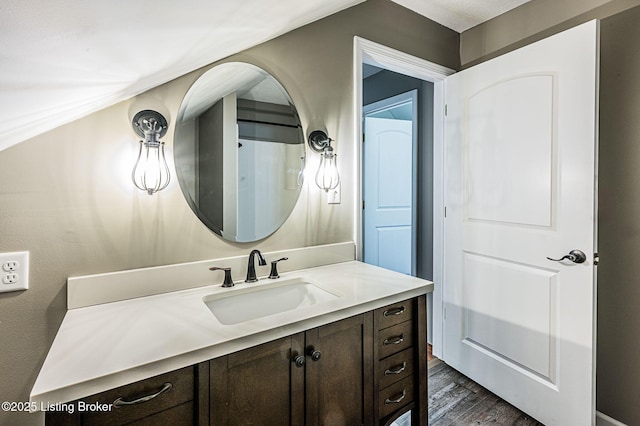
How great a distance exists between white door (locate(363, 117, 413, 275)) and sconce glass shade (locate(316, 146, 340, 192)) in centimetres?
161

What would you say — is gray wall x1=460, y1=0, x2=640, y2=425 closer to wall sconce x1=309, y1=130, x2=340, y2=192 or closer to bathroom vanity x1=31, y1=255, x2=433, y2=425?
bathroom vanity x1=31, y1=255, x2=433, y2=425

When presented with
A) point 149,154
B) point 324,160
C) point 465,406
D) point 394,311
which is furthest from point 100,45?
point 465,406

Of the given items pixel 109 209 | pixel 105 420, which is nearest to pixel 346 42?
pixel 109 209

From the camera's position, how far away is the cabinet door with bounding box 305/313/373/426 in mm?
1027

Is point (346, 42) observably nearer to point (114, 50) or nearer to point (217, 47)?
point (217, 47)

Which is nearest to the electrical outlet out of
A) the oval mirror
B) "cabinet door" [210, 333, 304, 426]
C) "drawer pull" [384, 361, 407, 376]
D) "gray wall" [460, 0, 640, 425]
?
the oval mirror

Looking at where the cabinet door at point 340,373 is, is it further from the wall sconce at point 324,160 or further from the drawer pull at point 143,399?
the wall sconce at point 324,160

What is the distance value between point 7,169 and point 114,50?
632mm

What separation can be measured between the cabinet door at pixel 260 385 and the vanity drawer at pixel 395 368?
0.36 meters

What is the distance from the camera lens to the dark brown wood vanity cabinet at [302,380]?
0.88 metres

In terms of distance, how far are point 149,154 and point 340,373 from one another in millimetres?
1064

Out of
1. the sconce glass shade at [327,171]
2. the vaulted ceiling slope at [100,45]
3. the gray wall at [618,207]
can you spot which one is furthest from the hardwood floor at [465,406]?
the vaulted ceiling slope at [100,45]

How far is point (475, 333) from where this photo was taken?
201cm

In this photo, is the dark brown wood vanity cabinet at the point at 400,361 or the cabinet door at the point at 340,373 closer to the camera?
the cabinet door at the point at 340,373
